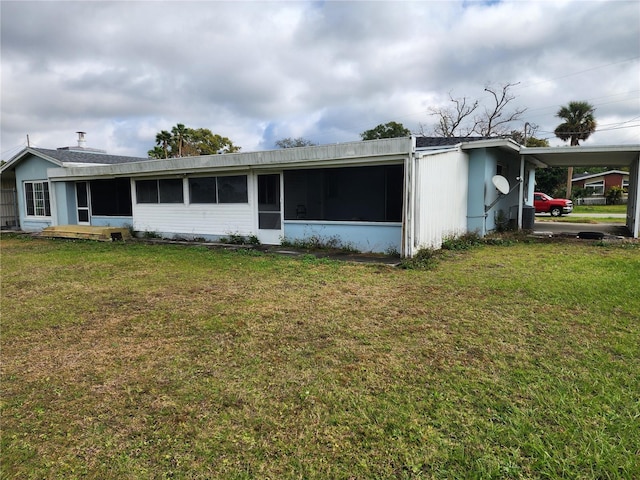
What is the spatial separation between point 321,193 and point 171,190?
5417 mm

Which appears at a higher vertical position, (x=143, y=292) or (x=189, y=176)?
(x=189, y=176)

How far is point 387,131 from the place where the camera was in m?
41.1

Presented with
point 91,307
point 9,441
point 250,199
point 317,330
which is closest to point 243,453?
point 9,441

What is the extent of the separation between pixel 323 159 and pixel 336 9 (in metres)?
5.02

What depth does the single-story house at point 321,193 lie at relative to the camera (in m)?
8.91

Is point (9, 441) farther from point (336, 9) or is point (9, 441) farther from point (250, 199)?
point (336, 9)

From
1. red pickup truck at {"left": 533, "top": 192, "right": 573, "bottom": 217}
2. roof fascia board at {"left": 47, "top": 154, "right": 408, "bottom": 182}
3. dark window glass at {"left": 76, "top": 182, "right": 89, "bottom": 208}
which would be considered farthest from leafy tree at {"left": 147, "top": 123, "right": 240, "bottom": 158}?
red pickup truck at {"left": 533, "top": 192, "right": 573, "bottom": 217}

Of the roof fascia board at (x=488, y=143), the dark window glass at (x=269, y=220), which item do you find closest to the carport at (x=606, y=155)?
the roof fascia board at (x=488, y=143)

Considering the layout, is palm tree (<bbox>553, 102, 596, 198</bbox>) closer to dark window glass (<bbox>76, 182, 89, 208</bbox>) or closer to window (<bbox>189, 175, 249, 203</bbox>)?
window (<bbox>189, 175, 249, 203</bbox>)

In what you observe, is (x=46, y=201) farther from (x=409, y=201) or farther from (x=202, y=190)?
(x=409, y=201)

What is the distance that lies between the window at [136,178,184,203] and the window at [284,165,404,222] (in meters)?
4.26

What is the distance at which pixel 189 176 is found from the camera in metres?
12.3

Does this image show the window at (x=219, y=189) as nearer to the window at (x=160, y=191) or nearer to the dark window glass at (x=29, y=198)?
the window at (x=160, y=191)

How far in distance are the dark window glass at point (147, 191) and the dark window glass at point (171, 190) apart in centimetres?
28
